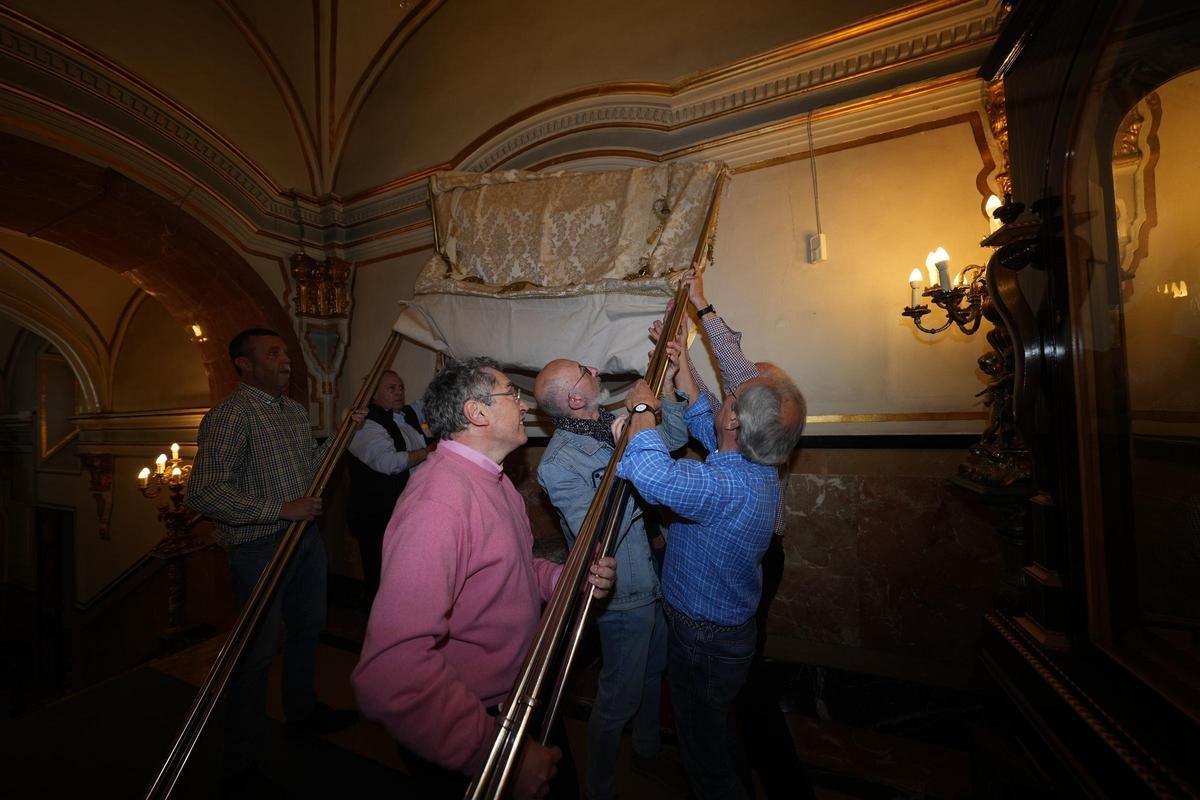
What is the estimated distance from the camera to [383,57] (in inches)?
162

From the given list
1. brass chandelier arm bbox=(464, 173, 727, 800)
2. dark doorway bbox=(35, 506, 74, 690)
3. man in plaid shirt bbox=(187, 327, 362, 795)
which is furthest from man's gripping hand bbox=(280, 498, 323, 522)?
dark doorway bbox=(35, 506, 74, 690)

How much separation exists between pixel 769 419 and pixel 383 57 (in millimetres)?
4711

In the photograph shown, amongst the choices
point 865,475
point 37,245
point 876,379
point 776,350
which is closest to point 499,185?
point 776,350

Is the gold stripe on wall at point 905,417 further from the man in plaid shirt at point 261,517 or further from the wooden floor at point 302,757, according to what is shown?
the man in plaid shirt at point 261,517

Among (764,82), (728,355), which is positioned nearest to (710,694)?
(728,355)

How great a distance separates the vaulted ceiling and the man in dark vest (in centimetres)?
215

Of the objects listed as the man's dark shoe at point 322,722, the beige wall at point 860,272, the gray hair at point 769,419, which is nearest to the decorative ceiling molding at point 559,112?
the beige wall at point 860,272

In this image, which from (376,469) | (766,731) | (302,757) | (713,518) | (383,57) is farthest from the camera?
(383,57)

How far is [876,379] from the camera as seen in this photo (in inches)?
99.1

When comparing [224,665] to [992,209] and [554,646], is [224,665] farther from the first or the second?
[992,209]

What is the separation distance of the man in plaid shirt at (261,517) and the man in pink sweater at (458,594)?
1.13m

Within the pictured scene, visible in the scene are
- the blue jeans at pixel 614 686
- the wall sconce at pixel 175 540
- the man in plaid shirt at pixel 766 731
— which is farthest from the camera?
the wall sconce at pixel 175 540

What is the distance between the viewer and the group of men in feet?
3.19

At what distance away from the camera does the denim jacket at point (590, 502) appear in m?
1.83
